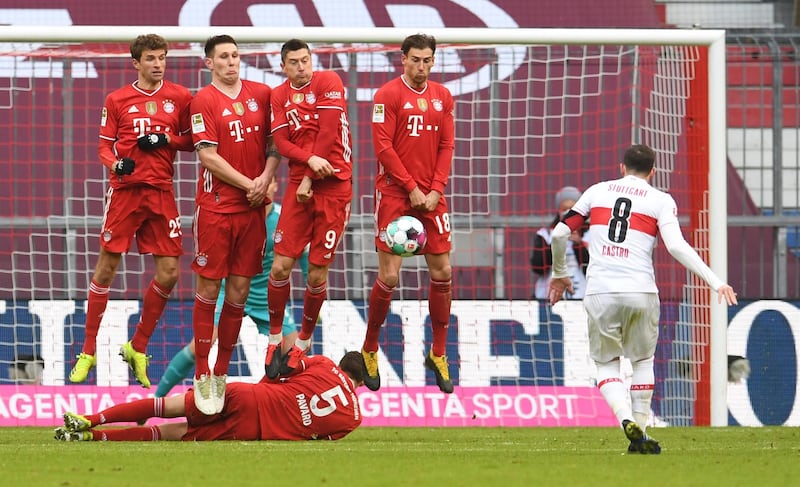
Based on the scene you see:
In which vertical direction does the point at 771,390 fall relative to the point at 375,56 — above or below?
below

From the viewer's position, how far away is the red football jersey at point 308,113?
33.1 ft

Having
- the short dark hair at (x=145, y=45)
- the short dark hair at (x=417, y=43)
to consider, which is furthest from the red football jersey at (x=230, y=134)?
the short dark hair at (x=417, y=43)

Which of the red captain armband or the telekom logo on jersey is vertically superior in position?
the telekom logo on jersey

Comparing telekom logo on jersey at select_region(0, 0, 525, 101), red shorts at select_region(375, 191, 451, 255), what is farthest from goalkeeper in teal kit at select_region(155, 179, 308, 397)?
telekom logo on jersey at select_region(0, 0, 525, 101)

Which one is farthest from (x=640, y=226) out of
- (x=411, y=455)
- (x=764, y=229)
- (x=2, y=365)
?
(x=2, y=365)

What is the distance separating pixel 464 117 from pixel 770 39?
291cm

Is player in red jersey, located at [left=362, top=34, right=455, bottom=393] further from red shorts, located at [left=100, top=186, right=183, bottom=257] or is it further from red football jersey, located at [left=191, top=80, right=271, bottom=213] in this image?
red shorts, located at [left=100, top=186, right=183, bottom=257]

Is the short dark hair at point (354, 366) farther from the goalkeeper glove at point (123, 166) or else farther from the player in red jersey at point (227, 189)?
the goalkeeper glove at point (123, 166)

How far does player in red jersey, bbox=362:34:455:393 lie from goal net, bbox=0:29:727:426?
136 centimetres

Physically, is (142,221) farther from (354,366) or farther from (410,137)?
(410,137)

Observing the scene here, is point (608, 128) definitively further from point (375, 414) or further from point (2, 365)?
point (2, 365)

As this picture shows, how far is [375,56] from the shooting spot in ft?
45.9

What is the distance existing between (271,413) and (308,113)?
2.08 meters

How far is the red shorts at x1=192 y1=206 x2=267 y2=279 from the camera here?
396 inches
